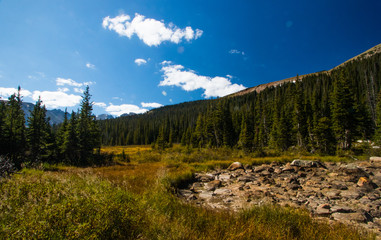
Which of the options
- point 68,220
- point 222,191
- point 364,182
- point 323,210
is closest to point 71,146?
point 222,191

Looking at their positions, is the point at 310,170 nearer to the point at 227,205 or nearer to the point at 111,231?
the point at 227,205

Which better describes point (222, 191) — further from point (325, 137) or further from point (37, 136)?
point (325, 137)

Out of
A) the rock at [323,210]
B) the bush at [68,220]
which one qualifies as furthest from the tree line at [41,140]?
the rock at [323,210]

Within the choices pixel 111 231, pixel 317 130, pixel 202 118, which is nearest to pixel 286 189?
pixel 111 231

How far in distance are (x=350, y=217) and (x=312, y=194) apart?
3.14 meters

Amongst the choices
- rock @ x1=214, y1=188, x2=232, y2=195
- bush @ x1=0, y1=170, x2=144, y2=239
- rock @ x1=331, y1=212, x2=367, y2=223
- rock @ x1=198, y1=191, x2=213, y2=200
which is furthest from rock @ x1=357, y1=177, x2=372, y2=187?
bush @ x1=0, y1=170, x2=144, y2=239

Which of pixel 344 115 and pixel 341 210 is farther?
pixel 344 115

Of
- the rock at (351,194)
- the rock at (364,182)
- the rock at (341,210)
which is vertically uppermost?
the rock at (364,182)

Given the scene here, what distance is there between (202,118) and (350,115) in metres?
39.7

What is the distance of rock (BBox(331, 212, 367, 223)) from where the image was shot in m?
6.25

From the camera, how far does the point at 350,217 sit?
21.1 ft

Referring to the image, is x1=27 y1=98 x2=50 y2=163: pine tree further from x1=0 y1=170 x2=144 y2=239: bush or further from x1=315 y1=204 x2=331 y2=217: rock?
x1=315 y1=204 x2=331 y2=217: rock

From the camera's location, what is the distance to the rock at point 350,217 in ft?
20.5

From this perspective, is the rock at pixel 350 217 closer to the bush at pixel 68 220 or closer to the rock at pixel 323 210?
the rock at pixel 323 210
